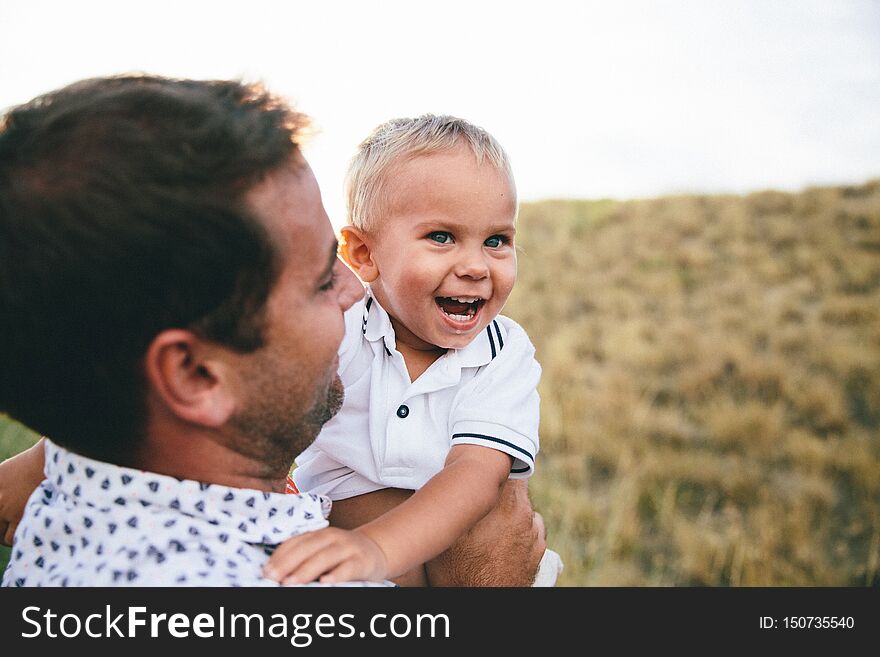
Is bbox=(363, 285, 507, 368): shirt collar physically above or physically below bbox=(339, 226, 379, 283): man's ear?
below

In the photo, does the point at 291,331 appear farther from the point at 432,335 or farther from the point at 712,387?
the point at 712,387

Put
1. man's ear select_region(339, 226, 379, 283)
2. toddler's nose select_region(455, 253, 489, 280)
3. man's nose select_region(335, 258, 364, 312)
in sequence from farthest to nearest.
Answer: man's ear select_region(339, 226, 379, 283), toddler's nose select_region(455, 253, 489, 280), man's nose select_region(335, 258, 364, 312)

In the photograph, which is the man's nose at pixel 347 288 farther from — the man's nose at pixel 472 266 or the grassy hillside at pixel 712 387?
the grassy hillside at pixel 712 387

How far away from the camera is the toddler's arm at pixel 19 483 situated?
7.00 ft

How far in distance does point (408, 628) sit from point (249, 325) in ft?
2.27

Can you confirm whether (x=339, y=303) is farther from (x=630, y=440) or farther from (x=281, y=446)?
(x=630, y=440)

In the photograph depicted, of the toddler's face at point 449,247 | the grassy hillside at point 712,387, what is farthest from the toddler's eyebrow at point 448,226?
the grassy hillside at point 712,387

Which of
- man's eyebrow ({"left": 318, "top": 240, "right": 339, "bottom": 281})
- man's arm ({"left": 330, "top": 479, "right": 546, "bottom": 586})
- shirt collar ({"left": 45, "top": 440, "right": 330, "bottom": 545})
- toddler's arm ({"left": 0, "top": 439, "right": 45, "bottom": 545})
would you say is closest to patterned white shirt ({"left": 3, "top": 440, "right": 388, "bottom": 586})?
shirt collar ({"left": 45, "top": 440, "right": 330, "bottom": 545})

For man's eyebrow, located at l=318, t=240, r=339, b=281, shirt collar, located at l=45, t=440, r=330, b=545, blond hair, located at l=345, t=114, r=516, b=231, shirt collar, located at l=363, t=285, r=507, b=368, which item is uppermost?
blond hair, located at l=345, t=114, r=516, b=231

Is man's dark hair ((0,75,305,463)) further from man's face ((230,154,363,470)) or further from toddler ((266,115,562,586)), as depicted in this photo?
toddler ((266,115,562,586))

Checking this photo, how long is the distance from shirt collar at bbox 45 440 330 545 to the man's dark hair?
2.1 inches

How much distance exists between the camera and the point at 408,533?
1.92m

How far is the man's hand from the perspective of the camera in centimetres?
246

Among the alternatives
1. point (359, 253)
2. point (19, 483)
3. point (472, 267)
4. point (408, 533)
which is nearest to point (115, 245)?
point (408, 533)
